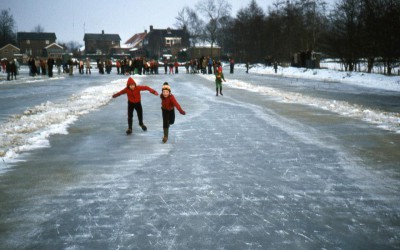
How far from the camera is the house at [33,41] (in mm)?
111188

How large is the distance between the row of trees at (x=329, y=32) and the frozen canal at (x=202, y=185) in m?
18.4

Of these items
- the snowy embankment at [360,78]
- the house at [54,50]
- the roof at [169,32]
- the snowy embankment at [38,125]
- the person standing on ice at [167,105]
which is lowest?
the snowy embankment at [38,125]

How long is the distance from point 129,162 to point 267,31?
57.8m

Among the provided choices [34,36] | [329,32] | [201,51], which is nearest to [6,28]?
[34,36]

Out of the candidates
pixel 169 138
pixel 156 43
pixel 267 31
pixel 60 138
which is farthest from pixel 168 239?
pixel 156 43

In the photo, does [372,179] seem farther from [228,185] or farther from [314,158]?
[228,185]

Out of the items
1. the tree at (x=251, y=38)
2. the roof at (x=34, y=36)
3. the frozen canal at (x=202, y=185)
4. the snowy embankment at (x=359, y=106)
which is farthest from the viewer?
the roof at (x=34, y=36)

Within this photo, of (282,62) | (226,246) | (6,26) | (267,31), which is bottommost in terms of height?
(226,246)

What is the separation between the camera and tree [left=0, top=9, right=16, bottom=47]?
11468cm

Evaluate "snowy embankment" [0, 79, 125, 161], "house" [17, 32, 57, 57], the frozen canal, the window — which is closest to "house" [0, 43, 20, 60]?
"house" [17, 32, 57, 57]

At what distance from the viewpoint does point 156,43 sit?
10906 cm

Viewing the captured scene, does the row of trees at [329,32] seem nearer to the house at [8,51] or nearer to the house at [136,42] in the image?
the house at [136,42]

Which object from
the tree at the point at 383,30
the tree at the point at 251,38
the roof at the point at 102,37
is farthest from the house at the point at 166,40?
the tree at the point at 383,30

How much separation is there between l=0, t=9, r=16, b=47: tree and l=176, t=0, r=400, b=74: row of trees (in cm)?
6441
